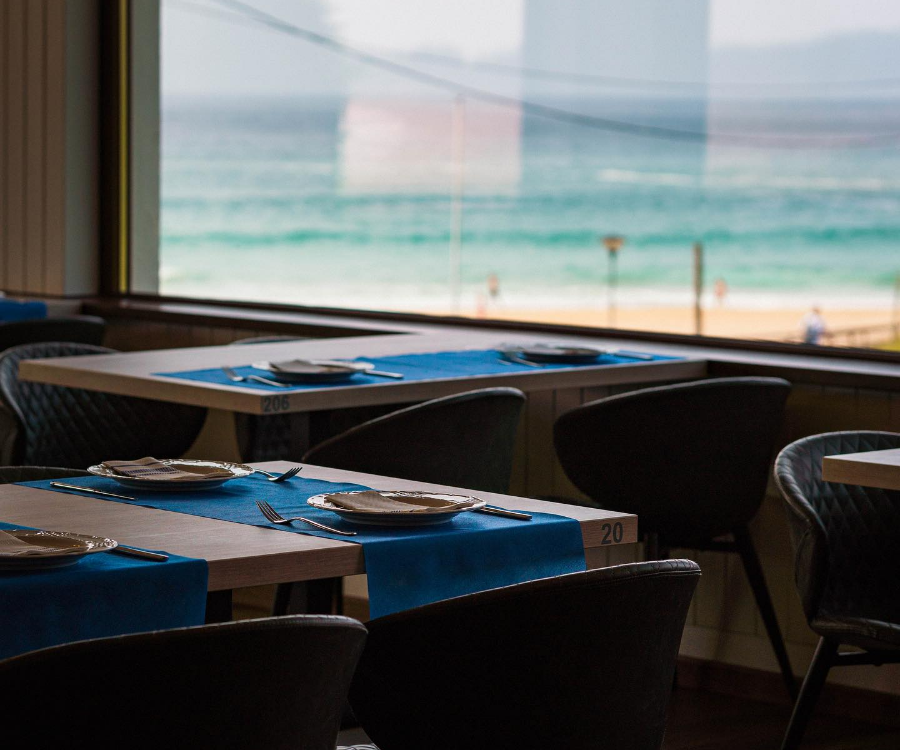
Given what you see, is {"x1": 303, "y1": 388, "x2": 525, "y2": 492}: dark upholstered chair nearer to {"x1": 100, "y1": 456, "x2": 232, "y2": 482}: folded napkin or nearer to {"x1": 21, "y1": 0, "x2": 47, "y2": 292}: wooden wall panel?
{"x1": 100, "y1": 456, "x2": 232, "y2": 482}: folded napkin

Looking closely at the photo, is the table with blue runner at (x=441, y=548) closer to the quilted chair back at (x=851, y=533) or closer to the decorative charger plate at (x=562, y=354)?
the quilted chair back at (x=851, y=533)

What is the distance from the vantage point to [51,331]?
480 cm

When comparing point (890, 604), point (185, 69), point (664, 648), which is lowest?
Answer: point (890, 604)

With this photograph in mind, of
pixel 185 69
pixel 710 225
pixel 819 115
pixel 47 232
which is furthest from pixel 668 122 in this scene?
pixel 47 232

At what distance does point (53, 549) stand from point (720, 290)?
21933 mm

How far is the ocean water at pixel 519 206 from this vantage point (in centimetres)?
1955

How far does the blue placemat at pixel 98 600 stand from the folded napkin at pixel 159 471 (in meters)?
0.46

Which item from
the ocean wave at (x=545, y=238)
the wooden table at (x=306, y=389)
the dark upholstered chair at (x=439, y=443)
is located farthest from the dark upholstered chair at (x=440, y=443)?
the ocean wave at (x=545, y=238)

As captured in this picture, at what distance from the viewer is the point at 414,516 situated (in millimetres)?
2033

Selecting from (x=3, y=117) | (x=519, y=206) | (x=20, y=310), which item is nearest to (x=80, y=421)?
(x=20, y=310)

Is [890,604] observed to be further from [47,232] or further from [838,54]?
[838,54]

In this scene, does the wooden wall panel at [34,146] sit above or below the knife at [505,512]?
above

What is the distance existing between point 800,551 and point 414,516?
102cm

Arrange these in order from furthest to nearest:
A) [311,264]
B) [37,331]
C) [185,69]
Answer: [311,264]
[185,69]
[37,331]
